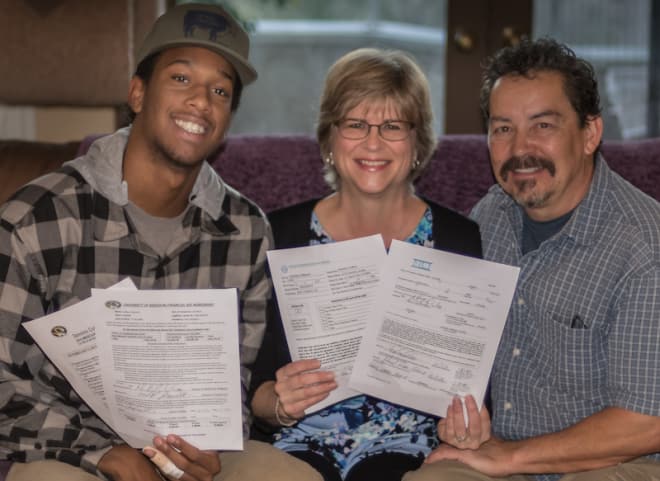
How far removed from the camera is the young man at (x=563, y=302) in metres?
1.62

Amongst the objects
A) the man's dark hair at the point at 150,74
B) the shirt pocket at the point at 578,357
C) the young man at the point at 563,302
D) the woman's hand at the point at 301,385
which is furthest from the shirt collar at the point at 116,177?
the shirt pocket at the point at 578,357

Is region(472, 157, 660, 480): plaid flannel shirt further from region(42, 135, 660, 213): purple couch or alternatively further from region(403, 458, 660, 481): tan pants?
region(42, 135, 660, 213): purple couch

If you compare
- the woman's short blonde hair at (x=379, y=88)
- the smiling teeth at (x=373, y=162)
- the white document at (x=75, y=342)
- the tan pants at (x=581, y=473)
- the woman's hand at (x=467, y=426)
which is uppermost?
the woman's short blonde hair at (x=379, y=88)

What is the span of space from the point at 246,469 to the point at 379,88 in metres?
0.88

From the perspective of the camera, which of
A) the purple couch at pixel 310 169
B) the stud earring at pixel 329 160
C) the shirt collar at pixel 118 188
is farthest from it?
the purple couch at pixel 310 169

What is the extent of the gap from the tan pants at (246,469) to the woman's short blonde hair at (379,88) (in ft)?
2.44

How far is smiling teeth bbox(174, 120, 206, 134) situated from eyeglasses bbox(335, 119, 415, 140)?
334 millimetres

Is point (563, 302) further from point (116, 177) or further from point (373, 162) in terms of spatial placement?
point (116, 177)

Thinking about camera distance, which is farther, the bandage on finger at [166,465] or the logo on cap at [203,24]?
the logo on cap at [203,24]

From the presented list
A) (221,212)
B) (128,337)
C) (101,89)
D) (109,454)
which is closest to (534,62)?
(221,212)

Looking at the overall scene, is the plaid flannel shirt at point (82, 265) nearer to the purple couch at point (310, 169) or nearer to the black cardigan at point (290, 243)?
the black cardigan at point (290, 243)

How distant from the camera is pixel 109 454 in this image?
164cm

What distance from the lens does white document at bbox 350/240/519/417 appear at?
1.69m

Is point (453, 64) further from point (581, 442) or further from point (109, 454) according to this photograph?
point (109, 454)
